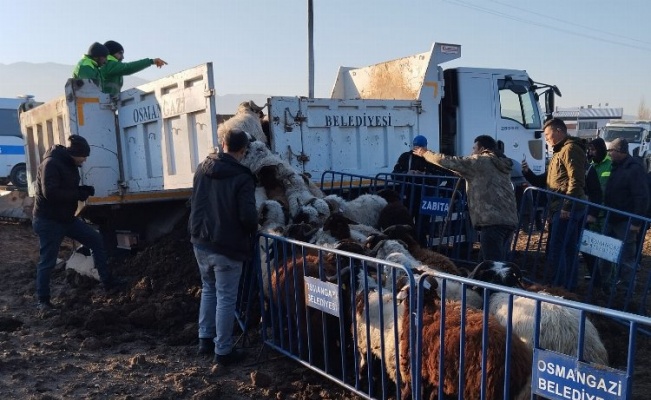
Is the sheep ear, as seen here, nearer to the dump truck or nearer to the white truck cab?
the dump truck

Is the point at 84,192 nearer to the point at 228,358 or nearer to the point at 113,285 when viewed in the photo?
the point at 113,285

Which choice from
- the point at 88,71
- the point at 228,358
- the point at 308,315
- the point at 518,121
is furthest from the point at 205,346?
the point at 518,121

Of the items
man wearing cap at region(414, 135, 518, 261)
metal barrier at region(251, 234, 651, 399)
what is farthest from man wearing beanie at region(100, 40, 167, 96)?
man wearing cap at region(414, 135, 518, 261)

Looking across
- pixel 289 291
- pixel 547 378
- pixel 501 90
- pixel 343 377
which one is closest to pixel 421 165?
pixel 501 90

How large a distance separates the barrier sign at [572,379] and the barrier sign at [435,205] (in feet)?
14.8

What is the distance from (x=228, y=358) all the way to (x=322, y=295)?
1.26 meters

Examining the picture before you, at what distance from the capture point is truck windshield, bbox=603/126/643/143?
90.4ft

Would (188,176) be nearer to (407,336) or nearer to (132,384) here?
(132,384)

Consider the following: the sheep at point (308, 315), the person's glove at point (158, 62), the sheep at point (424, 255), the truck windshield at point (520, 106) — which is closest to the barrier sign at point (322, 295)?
the sheep at point (308, 315)

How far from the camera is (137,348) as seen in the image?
580 centimetres

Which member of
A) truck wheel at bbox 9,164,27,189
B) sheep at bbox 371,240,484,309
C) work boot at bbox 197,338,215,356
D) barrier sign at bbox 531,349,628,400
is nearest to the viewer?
barrier sign at bbox 531,349,628,400

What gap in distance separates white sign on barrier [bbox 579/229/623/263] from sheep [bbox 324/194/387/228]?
7.26 feet

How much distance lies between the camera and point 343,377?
14.6ft

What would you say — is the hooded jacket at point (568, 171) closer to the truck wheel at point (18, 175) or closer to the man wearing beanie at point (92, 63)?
the man wearing beanie at point (92, 63)
